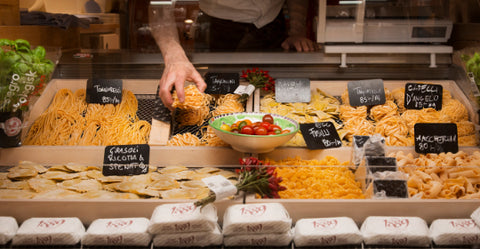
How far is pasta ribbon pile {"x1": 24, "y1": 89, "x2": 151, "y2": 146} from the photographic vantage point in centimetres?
265

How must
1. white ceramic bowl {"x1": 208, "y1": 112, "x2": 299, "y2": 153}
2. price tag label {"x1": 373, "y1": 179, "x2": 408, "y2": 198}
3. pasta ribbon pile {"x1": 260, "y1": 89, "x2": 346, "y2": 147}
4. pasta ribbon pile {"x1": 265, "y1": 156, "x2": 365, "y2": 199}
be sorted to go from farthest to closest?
pasta ribbon pile {"x1": 260, "y1": 89, "x2": 346, "y2": 147} < white ceramic bowl {"x1": 208, "y1": 112, "x2": 299, "y2": 153} < pasta ribbon pile {"x1": 265, "y1": 156, "x2": 365, "y2": 199} < price tag label {"x1": 373, "y1": 179, "x2": 408, "y2": 198}

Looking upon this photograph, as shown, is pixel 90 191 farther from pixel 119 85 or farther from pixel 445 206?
pixel 445 206

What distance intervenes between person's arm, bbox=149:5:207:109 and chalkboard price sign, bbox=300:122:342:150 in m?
0.74

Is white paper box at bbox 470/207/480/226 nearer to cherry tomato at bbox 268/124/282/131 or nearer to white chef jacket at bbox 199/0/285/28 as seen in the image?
cherry tomato at bbox 268/124/282/131

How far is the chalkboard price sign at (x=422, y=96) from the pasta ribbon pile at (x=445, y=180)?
→ 2.51 ft

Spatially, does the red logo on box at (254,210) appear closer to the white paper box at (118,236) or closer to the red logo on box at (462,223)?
the white paper box at (118,236)

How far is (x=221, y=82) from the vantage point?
3174mm

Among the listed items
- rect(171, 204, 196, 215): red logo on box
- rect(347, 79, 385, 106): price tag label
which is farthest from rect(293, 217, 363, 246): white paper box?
rect(347, 79, 385, 106): price tag label

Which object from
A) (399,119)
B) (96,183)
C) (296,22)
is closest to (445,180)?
(399,119)

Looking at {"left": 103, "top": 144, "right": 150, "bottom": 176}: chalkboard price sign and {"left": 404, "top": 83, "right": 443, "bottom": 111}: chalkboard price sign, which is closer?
{"left": 103, "top": 144, "right": 150, "bottom": 176}: chalkboard price sign

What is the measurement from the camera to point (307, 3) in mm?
3768

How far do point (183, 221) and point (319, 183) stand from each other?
773 mm

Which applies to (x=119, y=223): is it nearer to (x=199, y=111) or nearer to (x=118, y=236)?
(x=118, y=236)

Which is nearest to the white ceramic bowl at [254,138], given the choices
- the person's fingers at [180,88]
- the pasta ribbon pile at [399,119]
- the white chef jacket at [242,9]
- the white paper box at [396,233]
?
the person's fingers at [180,88]
